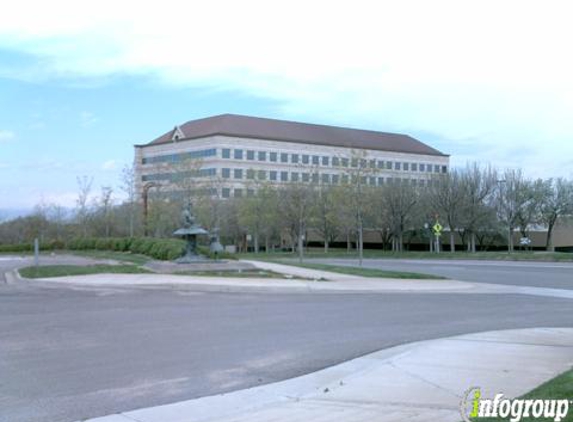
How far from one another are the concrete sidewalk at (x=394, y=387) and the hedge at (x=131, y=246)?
64.8ft

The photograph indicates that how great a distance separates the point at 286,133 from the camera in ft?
375

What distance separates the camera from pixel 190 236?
27234 millimetres

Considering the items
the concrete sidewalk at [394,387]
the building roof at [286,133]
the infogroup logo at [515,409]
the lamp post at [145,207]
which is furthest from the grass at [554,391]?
the building roof at [286,133]

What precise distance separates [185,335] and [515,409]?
273 inches

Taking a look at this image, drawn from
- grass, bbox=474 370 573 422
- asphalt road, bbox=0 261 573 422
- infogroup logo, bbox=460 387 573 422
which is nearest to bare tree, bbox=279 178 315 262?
asphalt road, bbox=0 261 573 422

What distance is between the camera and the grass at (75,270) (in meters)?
24.1

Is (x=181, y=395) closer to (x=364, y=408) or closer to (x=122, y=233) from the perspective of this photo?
(x=364, y=408)

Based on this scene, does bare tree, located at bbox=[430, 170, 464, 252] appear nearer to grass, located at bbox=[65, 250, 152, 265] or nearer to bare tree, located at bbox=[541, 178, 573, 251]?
bare tree, located at bbox=[541, 178, 573, 251]

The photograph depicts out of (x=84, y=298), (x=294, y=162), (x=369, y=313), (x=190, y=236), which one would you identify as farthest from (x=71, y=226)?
(x=294, y=162)

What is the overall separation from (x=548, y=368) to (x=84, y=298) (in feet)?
42.3

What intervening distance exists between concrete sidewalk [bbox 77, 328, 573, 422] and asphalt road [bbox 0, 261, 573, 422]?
499mm

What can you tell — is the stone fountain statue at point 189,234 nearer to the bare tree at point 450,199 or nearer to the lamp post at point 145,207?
the lamp post at point 145,207

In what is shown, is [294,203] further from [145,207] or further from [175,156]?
[175,156]

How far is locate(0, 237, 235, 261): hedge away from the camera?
29703 millimetres
